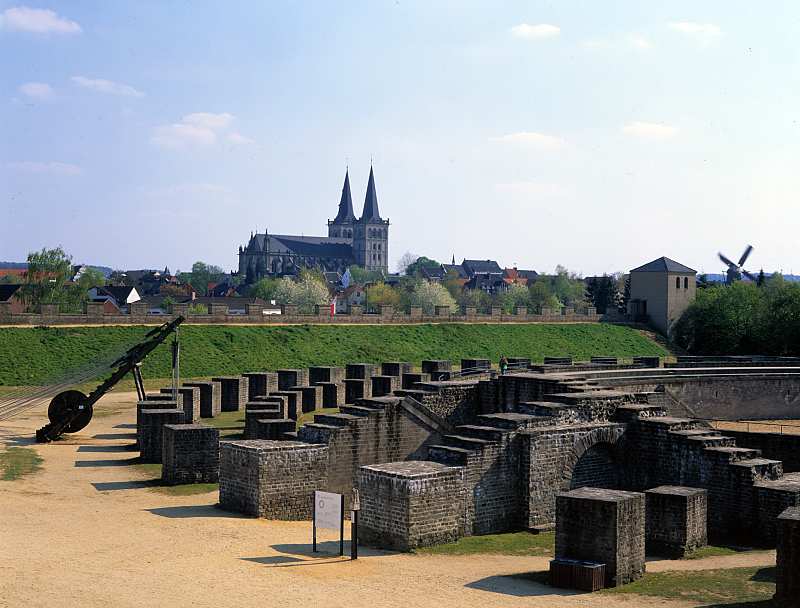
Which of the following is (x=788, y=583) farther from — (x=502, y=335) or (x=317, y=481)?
(x=502, y=335)

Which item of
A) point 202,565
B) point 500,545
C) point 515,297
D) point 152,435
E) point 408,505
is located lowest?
point 500,545

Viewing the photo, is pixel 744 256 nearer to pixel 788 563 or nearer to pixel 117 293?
pixel 117 293

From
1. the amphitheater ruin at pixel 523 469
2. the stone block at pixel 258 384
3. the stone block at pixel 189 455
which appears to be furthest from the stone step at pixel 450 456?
the stone block at pixel 258 384

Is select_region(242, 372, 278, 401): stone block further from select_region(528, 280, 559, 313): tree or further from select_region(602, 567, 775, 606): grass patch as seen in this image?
select_region(528, 280, 559, 313): tree

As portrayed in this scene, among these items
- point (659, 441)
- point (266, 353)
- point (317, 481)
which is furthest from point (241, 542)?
point (266, 353)

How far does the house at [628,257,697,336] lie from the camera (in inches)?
2746

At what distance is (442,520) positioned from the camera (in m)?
19.0

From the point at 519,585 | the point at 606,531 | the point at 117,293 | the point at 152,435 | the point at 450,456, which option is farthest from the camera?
the point at 117,293

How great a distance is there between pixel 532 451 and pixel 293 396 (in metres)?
14.9

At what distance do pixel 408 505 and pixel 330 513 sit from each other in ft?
5.08

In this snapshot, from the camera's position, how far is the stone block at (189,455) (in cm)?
2375

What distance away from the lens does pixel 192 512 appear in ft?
67.1

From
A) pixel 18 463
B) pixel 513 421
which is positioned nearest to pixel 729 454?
pixel 513 421

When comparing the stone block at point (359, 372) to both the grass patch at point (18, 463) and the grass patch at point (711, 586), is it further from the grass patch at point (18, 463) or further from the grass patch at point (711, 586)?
the grass patch at point (711, 586)
